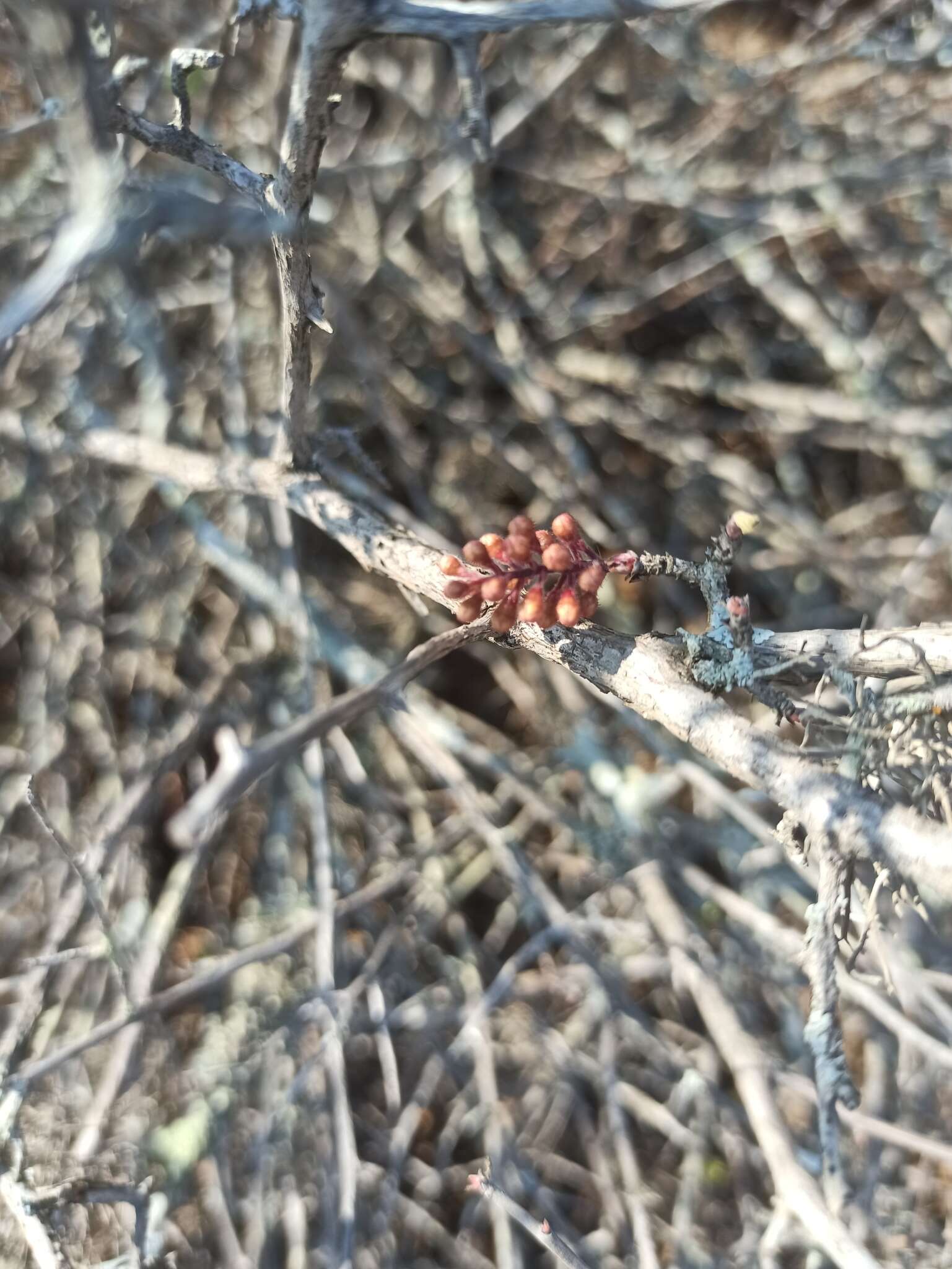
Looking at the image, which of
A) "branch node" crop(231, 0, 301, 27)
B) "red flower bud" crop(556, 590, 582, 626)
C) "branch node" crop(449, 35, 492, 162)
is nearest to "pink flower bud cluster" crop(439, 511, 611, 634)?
"red flower bud" crop(556, 590, 582, 626)

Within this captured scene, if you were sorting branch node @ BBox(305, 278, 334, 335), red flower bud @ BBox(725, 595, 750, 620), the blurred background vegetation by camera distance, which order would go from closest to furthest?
red flower bud @ BBox(725, 595, 750, 620)
branch node @ BBox(305, 278, 334, 335)
the blurred background vegetation

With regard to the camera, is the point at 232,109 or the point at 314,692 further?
the point at 232,109

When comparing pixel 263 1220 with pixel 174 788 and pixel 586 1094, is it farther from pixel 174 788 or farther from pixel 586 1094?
pixel 174 788

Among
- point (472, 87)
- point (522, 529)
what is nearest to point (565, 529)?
point (522, 529)

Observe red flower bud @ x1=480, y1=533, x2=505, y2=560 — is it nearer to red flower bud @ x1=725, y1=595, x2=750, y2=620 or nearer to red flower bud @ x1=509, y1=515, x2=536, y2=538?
red flower bud @ x1=509, y1=515, x2=536, y2=538

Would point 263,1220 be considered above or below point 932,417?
below

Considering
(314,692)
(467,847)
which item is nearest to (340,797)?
(467,847)
